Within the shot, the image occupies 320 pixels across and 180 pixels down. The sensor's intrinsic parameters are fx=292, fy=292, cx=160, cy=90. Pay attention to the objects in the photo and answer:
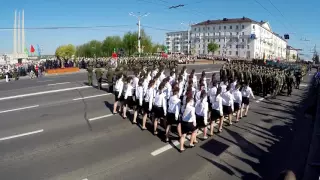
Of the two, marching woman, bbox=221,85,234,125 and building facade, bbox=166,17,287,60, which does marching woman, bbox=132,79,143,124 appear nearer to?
marching woman, bbox=221,85,234,125

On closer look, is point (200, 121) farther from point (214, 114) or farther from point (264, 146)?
point (264, 146)

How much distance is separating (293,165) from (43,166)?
628 cm

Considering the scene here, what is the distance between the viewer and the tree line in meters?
90.5

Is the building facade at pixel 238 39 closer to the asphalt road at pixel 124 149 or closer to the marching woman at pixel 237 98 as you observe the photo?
the marching woman at pixel 237 98

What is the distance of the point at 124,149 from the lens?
8.38 meters

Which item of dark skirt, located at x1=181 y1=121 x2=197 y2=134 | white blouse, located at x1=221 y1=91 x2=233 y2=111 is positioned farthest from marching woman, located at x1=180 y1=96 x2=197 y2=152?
white blouse, located at x1=221 y1=91 x2=233 y2=111

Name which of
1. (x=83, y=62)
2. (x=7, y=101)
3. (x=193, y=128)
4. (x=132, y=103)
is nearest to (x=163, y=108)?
(x=193, y=128)

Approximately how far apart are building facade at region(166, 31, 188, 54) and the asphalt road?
485 ft

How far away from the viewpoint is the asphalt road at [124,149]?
688cm

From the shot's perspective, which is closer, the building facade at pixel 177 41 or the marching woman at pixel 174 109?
the marching woman at pixel 174 109

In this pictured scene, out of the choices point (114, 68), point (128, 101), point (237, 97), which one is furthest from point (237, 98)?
point (114, 68)

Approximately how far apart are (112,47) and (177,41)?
66750 millimetres

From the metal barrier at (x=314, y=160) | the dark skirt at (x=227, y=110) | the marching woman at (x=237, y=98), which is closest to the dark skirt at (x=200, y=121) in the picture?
the dark skirt at (x=227, y=110)

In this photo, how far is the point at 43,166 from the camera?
7.04 metres
